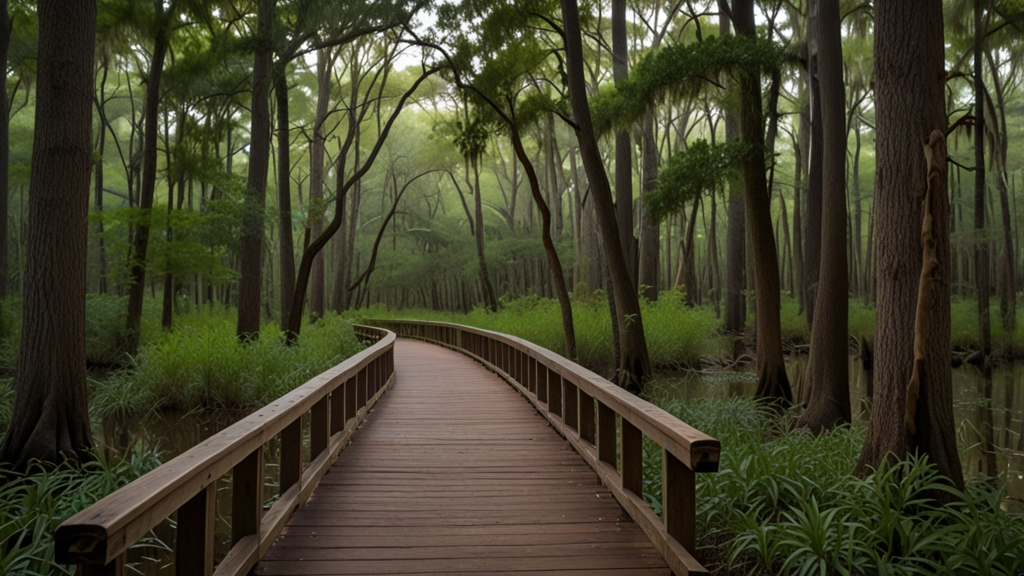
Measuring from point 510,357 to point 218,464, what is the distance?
331 inches

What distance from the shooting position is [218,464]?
2633 millimetres

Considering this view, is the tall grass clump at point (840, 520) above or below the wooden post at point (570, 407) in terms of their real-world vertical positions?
below

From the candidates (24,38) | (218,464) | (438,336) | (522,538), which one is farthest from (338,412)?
(24,38)

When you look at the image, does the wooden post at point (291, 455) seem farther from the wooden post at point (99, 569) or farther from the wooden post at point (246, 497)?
the wooden post at point (99, 569)

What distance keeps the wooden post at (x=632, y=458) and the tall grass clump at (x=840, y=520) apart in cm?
50

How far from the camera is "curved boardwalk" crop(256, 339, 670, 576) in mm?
3268

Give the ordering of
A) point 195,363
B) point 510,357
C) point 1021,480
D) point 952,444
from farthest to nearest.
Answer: point 510,357, point 195,363, point 1021,480, point 952,444

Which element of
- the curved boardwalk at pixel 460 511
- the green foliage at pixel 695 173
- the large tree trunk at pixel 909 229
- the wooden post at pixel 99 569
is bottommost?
the curved boardwalk at pixel 460 511

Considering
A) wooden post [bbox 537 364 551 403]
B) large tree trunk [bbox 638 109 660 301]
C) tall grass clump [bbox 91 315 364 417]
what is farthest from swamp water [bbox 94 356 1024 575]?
large tree trunk [bbox 638 109 660 301]

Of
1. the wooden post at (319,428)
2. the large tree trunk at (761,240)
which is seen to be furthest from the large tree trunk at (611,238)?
the wooden post at (319,428)

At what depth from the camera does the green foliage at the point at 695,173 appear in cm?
925

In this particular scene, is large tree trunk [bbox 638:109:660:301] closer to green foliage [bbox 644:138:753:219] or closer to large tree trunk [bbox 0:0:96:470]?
green foliage [bbox 644:138:753:219]

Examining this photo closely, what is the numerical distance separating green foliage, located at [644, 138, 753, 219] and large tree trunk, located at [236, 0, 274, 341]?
8.57 meters

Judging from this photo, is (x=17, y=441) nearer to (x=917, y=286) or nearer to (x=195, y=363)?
(x=195, y=363)
